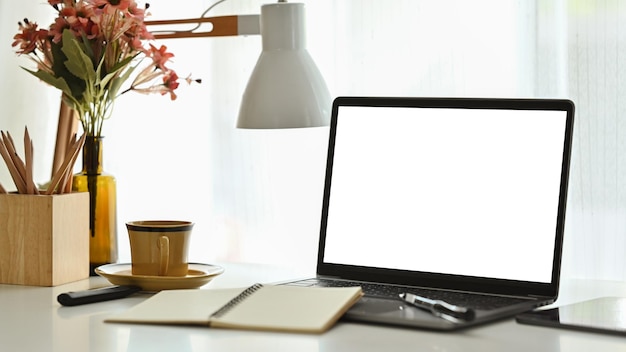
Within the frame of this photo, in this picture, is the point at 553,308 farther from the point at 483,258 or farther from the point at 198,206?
the point at 198,206

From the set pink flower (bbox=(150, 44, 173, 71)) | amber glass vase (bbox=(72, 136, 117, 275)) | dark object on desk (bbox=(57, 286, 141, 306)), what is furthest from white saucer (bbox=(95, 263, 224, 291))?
pink flower (bbox=(150, 44, 173, 71))

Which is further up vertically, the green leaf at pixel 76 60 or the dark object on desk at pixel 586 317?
the green leaf at pixel 76 60

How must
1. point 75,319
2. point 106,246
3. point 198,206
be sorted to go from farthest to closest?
point 198,206 < point 106,246 < point 75,319

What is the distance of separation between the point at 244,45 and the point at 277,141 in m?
0.28

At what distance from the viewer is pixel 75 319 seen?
110cm

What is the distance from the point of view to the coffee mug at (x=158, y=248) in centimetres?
129

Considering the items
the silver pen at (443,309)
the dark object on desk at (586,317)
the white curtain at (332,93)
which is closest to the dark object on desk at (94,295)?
the silver pen at (443,309)

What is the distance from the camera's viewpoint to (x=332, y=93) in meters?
2.38

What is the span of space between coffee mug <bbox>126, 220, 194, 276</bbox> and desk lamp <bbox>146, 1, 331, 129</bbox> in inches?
8.9

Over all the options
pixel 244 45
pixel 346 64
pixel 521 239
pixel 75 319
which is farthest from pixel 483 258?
pixel 244 45

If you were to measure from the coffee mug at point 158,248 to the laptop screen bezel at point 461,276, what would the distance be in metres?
0.21

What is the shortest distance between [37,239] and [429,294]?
59 centimetres

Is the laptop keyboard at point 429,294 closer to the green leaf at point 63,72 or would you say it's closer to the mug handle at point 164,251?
the mug handle at point 164,251

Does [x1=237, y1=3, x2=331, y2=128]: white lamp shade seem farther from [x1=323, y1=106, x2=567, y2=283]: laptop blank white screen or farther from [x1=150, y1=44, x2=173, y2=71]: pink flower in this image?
[x1=150, y1=44, x2=173, y2=71]: pink flower
